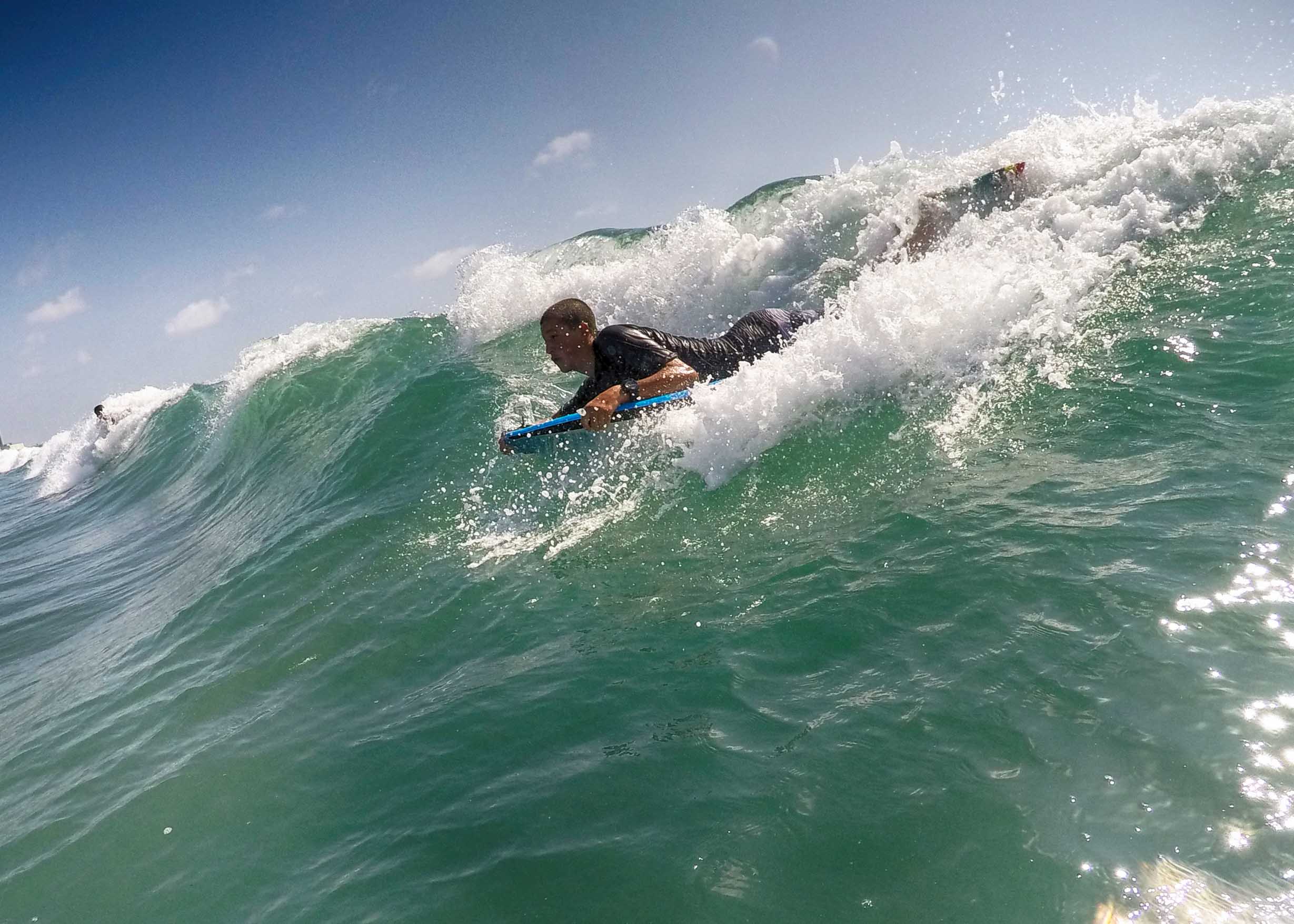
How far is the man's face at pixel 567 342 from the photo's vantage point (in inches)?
272

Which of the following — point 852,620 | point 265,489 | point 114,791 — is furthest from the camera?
point 265,489

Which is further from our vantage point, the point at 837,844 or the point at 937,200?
the point at 937,200

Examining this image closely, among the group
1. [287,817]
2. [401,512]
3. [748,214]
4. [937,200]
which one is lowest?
[287,817]

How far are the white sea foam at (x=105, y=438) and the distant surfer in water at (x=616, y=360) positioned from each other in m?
19.4

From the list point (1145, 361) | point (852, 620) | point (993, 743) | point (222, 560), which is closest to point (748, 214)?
point (1145, 361)

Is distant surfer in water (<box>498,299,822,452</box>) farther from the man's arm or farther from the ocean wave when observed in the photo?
the ocean wave

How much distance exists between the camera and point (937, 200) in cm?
1118

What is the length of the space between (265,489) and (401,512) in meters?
4.52

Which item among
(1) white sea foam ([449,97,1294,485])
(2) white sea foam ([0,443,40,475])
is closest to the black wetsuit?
(1) white sea foam ([449,97,1294,485])

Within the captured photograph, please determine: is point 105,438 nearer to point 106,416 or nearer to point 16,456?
point 106,416

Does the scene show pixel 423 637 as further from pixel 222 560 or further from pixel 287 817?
pixel 222 560

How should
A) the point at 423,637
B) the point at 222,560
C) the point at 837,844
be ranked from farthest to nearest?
the point at 222,560 < the point at 423,637 < the point at 837,844

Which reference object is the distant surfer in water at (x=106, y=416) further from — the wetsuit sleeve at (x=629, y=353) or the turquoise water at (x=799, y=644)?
the wetsuit sleeve at (x=629, y=353)

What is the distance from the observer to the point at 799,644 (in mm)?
3871
